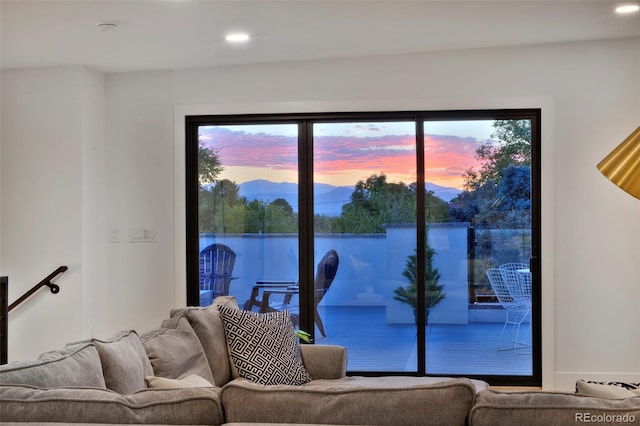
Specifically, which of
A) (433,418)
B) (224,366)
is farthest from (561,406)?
(224,366)

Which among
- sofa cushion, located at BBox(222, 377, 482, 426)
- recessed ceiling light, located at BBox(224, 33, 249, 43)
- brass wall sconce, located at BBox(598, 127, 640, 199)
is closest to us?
sofa cushion, located at BBox(222, 377, 482, 426)

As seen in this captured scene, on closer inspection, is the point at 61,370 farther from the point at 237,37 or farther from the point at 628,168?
the point at 237,37

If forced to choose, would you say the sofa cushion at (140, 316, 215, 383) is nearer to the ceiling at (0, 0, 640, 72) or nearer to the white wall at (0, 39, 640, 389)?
the ceiling at (0, 0, 640, 72)

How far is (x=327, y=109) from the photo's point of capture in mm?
5523

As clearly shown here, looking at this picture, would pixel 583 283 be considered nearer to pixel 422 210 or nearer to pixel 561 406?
pixel 422 210

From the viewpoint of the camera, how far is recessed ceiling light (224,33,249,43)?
4620 millimetres

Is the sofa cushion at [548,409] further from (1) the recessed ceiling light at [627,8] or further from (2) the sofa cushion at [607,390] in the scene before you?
(1) the recessed ceiling light at [627,8]

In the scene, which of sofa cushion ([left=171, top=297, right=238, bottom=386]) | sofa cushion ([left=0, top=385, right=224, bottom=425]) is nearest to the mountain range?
sofa cushion ([left=171, top=297, right=238, bottom=386])

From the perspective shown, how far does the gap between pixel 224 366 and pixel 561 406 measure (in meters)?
2.01

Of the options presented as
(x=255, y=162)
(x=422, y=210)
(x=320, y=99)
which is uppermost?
(x=320, y=99)

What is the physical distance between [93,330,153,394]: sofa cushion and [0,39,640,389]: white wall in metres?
3.00

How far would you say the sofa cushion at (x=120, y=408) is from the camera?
1.82m

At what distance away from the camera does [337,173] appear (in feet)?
18.6

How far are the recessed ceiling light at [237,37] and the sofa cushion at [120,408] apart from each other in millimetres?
3188
